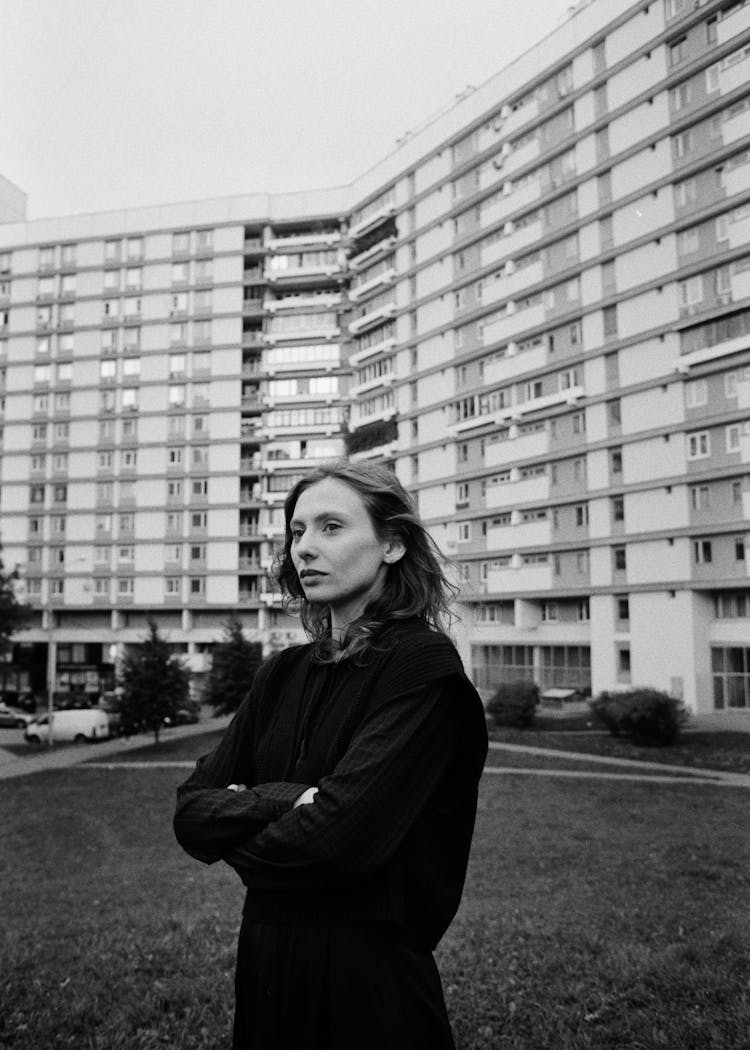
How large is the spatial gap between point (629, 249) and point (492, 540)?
1323 cm

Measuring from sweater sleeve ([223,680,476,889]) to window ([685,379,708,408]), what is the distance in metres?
30.2

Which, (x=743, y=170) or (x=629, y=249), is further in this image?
(x=629, y=249)

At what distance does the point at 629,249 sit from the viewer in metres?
31.7

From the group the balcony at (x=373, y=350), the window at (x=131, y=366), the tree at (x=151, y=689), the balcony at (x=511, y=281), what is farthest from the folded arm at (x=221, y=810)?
the window at (x=131, y=366)

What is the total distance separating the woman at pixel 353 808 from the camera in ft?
6.30

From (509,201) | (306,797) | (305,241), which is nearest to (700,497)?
(509,201)

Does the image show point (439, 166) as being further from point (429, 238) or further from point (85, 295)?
point (85, 295)

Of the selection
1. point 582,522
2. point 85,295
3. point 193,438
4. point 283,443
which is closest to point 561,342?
point 582,522

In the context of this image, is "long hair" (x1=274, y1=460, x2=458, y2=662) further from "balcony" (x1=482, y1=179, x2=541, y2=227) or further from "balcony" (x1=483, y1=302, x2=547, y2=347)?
"balcony" (x1=482, y1=179, x2=541, y2=227)

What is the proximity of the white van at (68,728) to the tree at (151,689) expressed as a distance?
219 inches

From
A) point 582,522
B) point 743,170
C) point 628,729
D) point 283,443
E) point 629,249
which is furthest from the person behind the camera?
point 283,443

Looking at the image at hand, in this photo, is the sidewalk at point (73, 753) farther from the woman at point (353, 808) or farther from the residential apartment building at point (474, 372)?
the woman at point (353, 808)

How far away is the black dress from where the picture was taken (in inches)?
75.4

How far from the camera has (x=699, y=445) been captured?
2978 cm
